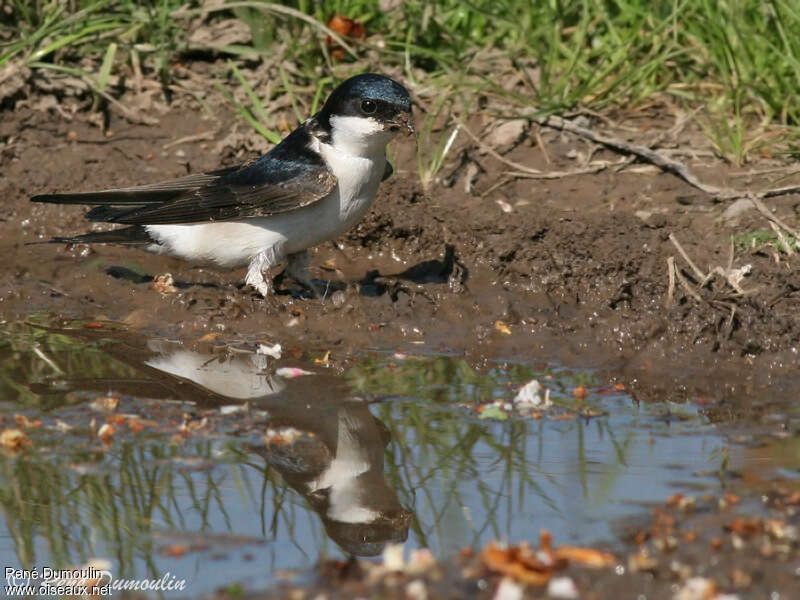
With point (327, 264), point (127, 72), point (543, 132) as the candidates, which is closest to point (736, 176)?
point (543, 132)

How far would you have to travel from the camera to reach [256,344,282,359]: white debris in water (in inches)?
201

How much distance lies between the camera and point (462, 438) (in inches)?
161

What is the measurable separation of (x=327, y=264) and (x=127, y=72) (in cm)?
199

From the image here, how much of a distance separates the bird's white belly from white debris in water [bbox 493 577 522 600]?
2.76 metres

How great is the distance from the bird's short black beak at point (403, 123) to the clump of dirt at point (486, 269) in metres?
0.71

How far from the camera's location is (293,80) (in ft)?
23.5

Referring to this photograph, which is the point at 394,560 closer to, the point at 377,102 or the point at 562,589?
the point at 562,589

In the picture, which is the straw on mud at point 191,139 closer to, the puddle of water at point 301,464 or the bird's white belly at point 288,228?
the bird's white belly at point 288,228

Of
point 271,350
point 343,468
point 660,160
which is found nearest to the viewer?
point 343,468

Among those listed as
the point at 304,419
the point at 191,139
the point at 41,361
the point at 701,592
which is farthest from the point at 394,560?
the point at 191,139

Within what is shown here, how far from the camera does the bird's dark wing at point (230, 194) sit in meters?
5.34

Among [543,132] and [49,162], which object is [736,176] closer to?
→ [543,132]

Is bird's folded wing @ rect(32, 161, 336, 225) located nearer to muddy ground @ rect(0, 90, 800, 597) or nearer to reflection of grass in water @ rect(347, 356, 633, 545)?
muddy ground @ rect(0, 90, 800, 597)

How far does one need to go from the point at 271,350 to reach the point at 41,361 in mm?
933
